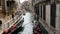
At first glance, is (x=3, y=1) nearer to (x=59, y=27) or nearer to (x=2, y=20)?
(x=2, y=20)

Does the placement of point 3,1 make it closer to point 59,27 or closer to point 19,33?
point 19,33

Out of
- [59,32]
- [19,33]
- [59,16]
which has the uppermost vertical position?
[59,16]

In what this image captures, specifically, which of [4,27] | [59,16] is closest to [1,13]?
[4,27]

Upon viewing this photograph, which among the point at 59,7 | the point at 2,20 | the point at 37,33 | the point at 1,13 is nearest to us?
the point at 59,7

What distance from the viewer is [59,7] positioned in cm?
486

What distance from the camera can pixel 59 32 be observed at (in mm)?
4875

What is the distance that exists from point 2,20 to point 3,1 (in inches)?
Answer: 91.1

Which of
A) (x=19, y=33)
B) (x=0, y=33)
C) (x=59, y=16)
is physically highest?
(x=59, y=16)

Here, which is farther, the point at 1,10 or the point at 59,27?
the point at 1,10

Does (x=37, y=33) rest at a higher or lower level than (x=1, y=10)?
lower

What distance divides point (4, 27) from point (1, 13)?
3521 mm

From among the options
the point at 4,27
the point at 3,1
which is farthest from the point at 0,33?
the point at 3,1

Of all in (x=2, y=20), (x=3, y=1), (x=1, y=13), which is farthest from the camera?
(x=3, y=1)

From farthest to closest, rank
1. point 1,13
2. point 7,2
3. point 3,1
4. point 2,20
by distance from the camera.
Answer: point 7,2 → point 3,1 → point 1,13 → point 2,20
